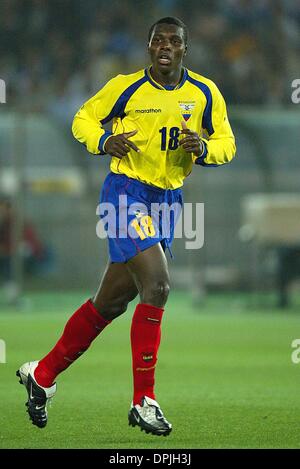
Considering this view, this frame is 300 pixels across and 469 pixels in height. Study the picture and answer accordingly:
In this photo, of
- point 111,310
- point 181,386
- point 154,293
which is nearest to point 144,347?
point 154,293

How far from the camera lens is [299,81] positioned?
17359 millimetres

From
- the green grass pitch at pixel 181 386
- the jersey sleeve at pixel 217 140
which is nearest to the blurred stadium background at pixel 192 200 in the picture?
the green grass pitch at pixel 181 386

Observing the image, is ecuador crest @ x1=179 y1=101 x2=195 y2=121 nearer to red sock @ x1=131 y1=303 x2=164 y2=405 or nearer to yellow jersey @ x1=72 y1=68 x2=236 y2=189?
yellow jersey @ x1=72 y1=68 x2=236 y2=189

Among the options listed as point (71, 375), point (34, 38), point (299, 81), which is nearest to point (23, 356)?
point (71, 375)

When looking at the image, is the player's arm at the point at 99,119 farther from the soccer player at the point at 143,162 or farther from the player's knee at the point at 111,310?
the player's knee at the point at 111,310

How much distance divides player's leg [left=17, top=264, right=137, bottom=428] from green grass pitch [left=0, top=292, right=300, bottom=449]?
166 mm

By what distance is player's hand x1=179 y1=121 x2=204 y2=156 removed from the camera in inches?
245

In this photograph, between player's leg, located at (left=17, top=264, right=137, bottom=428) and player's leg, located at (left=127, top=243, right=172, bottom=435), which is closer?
player's leg, located at (left=127, top=243, right=172, bottom=435)

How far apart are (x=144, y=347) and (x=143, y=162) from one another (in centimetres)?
102

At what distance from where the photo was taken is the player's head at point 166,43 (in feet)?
20.8

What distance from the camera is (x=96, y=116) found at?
21.4ft

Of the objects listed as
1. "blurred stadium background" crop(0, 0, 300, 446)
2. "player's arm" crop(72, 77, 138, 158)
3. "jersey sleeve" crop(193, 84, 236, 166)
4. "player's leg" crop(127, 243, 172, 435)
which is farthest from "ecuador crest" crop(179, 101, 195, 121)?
"blurred stadium background" crop(0, 0, 300, 446)

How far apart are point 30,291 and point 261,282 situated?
321 cm
